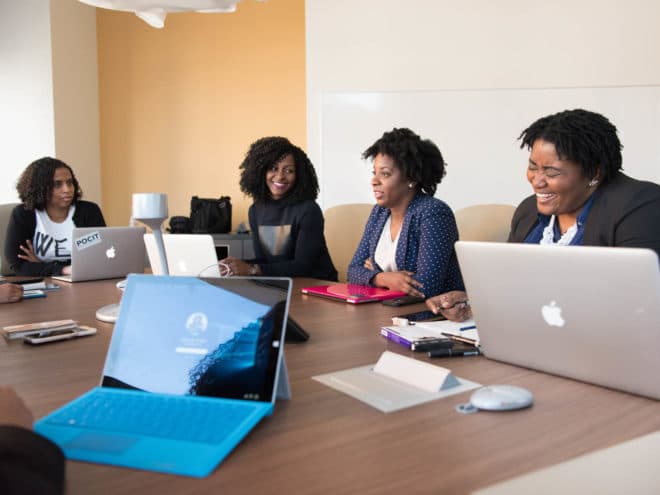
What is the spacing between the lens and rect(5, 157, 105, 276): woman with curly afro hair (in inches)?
121

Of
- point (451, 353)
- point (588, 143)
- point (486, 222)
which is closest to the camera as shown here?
point (451, 353)

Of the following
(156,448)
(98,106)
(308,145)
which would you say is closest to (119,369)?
(156,448)

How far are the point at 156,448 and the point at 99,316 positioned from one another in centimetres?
102

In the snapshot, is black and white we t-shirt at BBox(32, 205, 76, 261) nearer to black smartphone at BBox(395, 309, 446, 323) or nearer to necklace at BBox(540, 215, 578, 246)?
black smartphone at BBox(395, 309, 446, 323)

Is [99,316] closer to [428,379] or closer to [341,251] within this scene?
[428,379]

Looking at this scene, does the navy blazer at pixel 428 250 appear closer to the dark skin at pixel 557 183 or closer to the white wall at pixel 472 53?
the dark skin at pixel 557 183

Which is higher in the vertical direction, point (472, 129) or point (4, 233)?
point (472, 129)

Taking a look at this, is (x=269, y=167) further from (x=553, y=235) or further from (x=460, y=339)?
(x=460, y=339)

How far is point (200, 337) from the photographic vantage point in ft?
3.36

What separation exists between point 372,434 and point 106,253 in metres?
1.91

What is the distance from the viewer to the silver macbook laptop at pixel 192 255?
6.63 feet

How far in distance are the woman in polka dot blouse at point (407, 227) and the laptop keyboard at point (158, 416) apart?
1.28 metres

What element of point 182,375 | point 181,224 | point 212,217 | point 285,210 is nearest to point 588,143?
point 182,375

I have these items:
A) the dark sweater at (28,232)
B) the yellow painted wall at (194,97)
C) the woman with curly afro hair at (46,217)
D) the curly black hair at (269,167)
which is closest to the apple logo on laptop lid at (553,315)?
the curly black hair at (269,167)
